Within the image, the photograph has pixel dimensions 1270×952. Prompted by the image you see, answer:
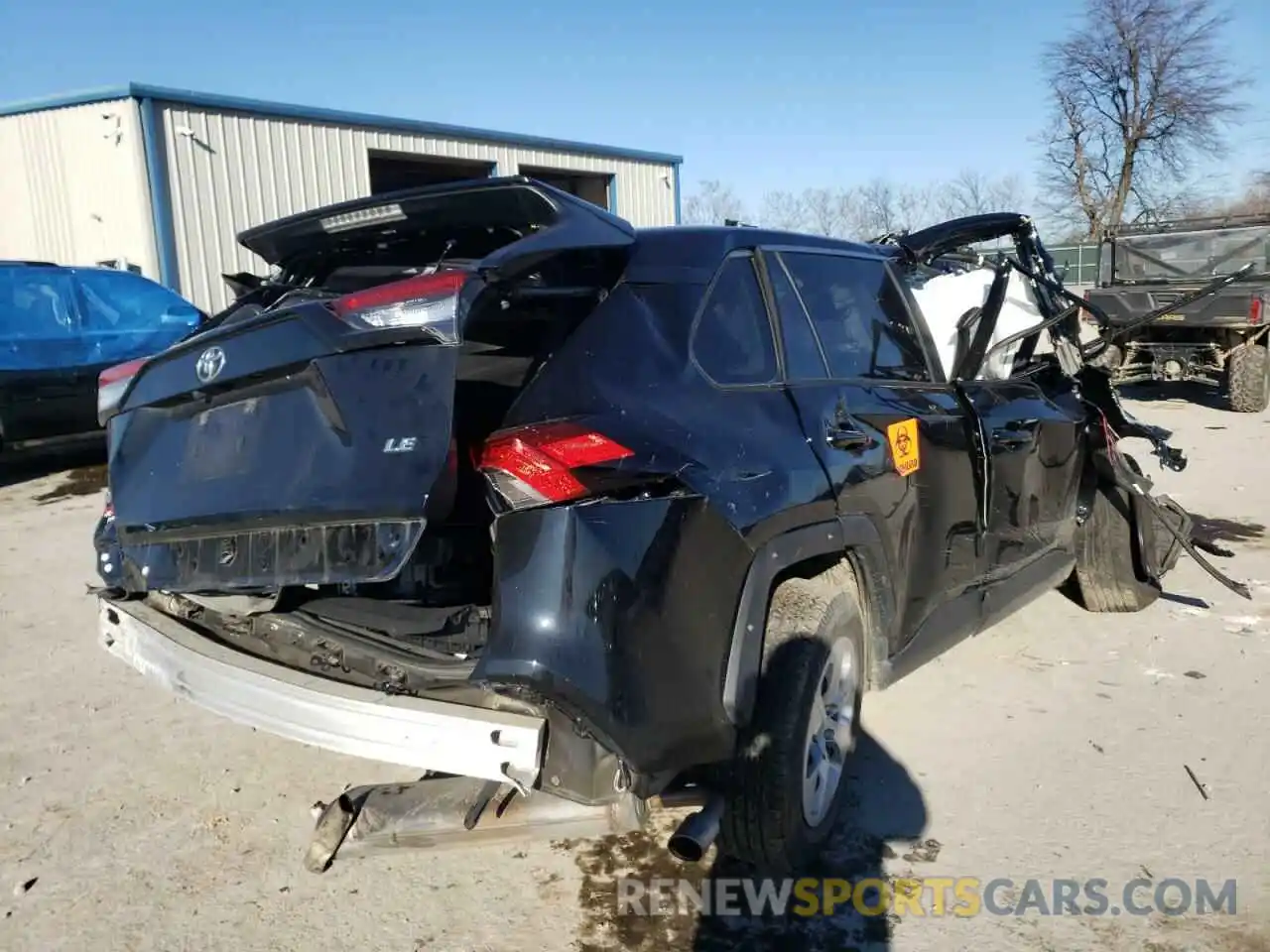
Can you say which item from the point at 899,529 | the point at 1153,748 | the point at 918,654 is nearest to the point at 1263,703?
the point at 1153,748

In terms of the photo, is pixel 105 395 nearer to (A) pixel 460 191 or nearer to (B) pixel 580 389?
(A) pixel 460 191

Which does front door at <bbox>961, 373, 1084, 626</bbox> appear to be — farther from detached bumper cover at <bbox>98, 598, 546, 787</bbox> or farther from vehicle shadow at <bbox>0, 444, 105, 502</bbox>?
vehicle shadow at <bbox>0, 444, 105, 502</bbox>

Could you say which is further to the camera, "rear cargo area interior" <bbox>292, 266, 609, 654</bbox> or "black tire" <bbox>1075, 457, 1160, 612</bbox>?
"black tire" <bbox>1075, 457, 1160, 612</bbox>

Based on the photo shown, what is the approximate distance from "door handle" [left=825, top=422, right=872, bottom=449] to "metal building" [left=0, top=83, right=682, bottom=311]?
12069 mm

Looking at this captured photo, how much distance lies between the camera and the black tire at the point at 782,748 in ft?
9.21

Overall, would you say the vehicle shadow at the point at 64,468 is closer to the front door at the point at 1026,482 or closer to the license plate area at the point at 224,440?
the license plate area at the point at 224,440

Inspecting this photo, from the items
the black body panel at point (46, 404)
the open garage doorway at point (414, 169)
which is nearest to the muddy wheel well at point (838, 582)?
the black body panel at point (46, 404)

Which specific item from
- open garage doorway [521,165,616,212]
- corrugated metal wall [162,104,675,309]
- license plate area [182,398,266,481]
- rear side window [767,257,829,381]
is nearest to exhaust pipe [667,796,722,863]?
rear side window [767,257,829,381]

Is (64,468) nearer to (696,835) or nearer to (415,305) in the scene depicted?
(415,305)

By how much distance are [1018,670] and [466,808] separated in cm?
283

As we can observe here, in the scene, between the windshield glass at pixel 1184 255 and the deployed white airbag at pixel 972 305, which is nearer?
the deployed white airbag at pixel 972 305

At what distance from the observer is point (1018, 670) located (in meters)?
4.68

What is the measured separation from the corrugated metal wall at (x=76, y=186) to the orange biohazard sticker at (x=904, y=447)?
12.0 metres

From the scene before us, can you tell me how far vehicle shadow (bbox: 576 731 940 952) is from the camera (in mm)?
2822
